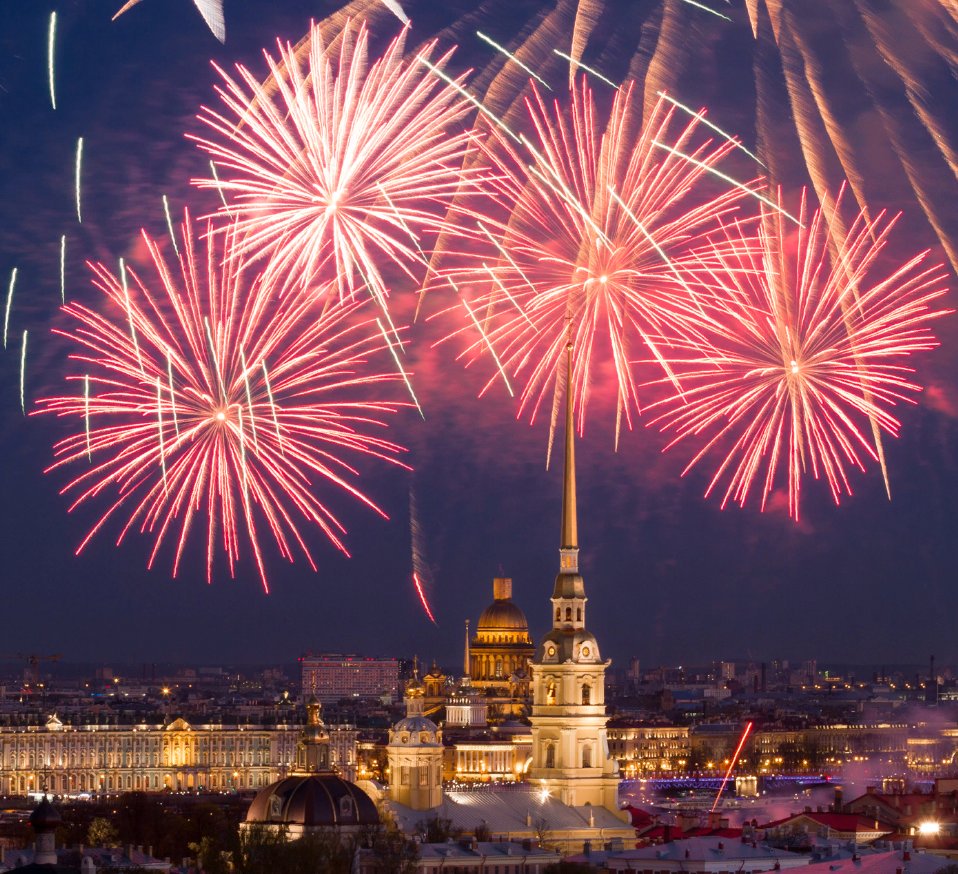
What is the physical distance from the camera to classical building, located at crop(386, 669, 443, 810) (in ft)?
229

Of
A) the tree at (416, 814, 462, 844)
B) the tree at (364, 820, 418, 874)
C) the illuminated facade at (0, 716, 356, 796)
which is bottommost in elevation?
the tree at (364, 820, 418, 874)

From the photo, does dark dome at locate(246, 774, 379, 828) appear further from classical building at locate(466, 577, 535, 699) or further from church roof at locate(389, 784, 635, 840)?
→ classical building at locate(466, 577, 535, 699)

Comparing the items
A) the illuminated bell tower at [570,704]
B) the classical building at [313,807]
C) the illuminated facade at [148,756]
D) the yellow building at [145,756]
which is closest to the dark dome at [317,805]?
the classical building at [313,807]

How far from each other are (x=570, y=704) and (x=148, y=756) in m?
81.7

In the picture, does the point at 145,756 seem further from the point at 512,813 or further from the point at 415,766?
the point at 512,813

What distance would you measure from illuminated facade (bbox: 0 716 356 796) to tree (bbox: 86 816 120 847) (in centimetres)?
6325

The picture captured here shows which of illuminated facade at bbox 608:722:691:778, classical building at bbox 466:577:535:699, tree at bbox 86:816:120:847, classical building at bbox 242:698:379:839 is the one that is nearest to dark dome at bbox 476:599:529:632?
classical building at bbox 466:577:535:699

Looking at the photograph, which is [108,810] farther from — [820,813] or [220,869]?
[220,869]

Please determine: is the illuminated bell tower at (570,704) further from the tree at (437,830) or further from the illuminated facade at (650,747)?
the illuminated facade at (650,747)

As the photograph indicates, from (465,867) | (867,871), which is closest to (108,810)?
(465,867)

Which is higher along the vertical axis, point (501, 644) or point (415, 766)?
→ point (501, 644)

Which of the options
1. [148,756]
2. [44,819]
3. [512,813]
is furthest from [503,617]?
[44,819]

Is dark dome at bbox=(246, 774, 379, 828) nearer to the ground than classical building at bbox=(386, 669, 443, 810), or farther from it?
nearer to the ground

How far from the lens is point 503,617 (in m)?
139
